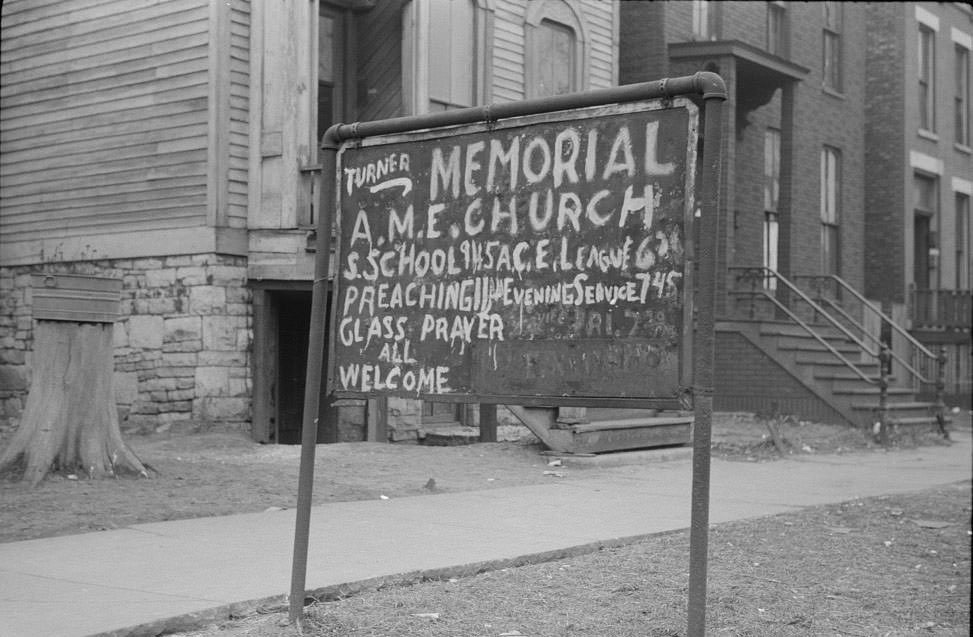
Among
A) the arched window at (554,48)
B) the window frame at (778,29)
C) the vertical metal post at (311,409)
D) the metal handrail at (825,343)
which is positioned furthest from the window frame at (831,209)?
the vertical metal post at (311,409)

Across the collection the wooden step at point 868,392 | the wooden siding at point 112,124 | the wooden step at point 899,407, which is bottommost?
the wooden step at point 899,407

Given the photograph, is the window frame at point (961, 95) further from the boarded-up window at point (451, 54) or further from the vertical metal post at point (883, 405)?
the boarded-up window at point (451, 54)

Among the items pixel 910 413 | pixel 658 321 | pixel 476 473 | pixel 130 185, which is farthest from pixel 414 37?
pixel 658 321

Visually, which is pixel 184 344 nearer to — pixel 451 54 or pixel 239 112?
pixel 239 112

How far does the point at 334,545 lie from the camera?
691cm

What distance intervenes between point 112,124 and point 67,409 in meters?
6.27

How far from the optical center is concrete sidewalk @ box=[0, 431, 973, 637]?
17.2 ft

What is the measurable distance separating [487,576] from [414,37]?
9546 millimetres

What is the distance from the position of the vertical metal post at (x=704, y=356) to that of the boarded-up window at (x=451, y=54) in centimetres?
1066

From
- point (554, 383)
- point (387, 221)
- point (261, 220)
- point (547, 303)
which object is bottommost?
point (554, 383)

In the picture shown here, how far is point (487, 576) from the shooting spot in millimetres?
6207

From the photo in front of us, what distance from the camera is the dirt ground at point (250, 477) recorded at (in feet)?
25.8

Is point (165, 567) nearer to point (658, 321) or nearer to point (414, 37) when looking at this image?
point (658, 321)

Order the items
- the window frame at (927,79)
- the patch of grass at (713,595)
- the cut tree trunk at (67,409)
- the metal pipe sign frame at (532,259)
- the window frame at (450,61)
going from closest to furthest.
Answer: the metal pipe sign frame at (532,259), the patch of grass at (713,595), the cut tree trunk at (67,409), the window frame at (450,61), the window frame at (927,79)
